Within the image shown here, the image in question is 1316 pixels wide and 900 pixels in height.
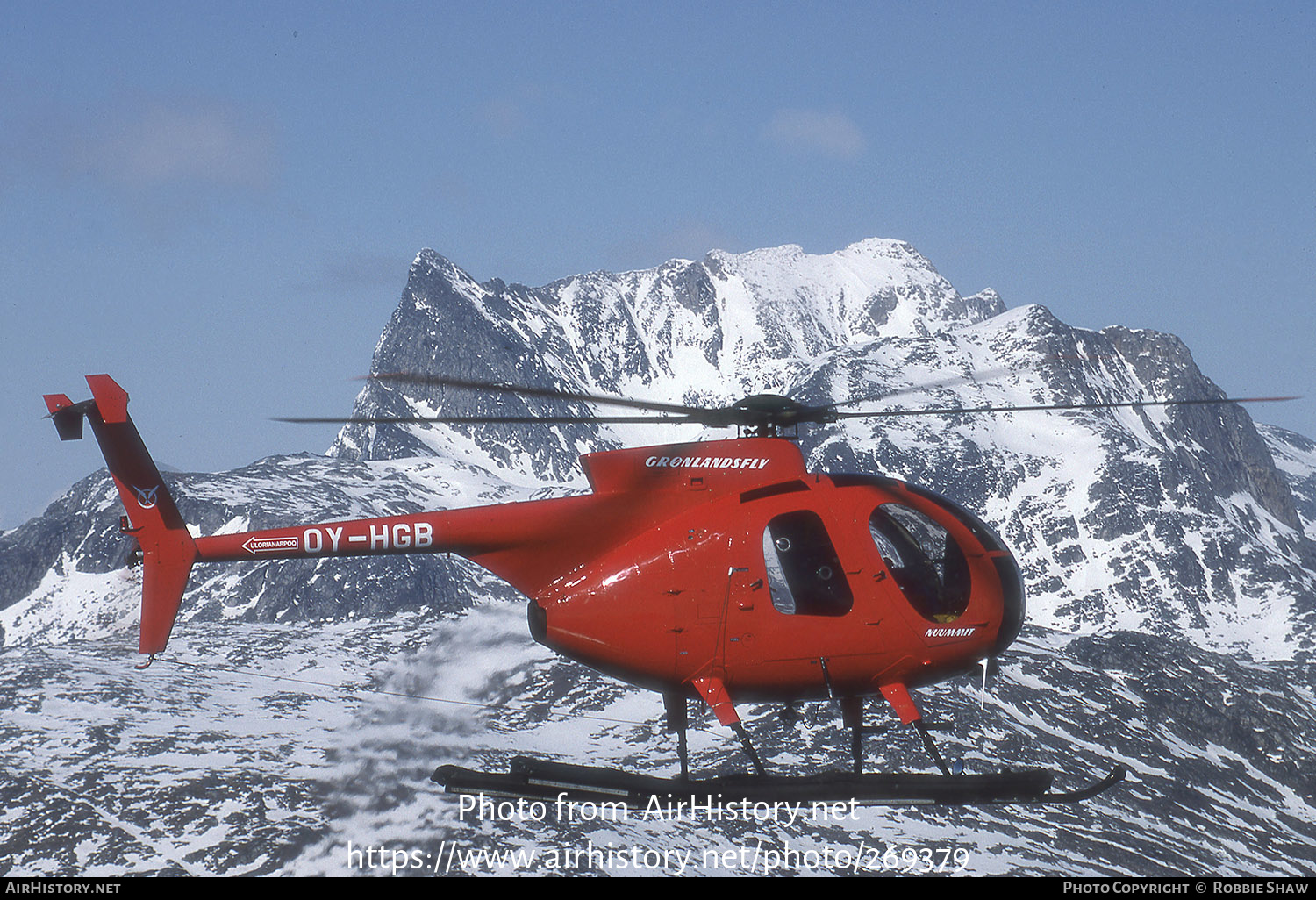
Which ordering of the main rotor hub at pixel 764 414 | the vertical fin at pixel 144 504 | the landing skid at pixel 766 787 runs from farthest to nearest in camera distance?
the vertical fin at pixel 144 504
the main rotor hub at pixel 764 414
the landing skid at pixel 766 787

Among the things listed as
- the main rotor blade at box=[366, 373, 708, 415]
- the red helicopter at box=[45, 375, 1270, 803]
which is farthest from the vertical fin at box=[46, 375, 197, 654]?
the main rotor blade at box=[366, 373, 708, 415]

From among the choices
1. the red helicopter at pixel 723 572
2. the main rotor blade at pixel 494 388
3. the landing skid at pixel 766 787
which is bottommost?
the landing skid at pixel 766 787

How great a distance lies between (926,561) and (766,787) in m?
5.73

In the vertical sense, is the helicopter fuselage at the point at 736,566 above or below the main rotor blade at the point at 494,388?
below

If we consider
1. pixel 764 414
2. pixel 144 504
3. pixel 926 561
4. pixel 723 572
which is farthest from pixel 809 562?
pixel 144 504

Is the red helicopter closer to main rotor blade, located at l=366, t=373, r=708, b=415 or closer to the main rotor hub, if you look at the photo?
the main rotor hub

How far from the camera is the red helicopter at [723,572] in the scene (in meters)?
25.7

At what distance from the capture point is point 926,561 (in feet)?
87.1

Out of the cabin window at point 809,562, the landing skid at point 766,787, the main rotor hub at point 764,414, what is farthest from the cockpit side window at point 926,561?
the landing skid at point 766,787

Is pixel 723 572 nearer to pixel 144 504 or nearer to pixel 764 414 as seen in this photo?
pixel 764 414

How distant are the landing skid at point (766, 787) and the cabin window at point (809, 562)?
11.6ft

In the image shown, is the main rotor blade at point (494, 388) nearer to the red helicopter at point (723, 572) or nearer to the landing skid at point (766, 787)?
the red helicopter at point (723, 572)

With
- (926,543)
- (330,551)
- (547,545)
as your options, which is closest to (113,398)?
(330,551)
